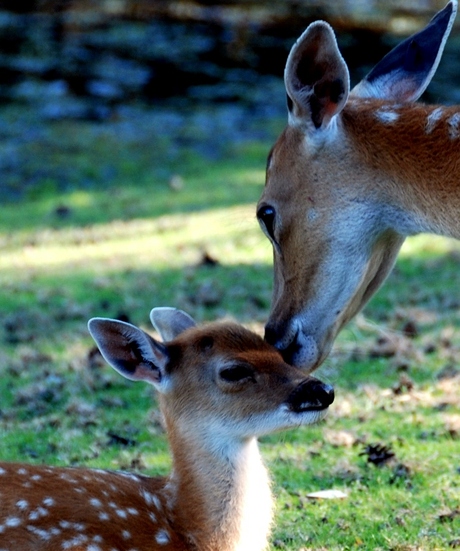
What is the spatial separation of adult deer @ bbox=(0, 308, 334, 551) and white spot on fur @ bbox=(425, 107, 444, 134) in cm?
113

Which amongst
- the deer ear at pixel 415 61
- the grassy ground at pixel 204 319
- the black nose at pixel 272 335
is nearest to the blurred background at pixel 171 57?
the grassy ground at pixel 204 319

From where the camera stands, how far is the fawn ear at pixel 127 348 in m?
4.72

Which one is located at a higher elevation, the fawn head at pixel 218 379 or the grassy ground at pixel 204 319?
the fawn head at pixel 218 379

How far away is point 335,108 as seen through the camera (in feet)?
15.9

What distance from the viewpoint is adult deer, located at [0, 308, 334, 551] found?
14.5ft

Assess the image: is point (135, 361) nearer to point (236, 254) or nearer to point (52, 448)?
point (52, 448)

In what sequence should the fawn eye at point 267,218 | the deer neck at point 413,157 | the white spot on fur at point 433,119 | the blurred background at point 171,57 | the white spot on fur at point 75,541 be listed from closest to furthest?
the white spot on fur at point 75,541, the deer neck at point 413,157, the white spot on fur at point 433,119, the fawn eye at point 267,218, the blurred background at point 171,57

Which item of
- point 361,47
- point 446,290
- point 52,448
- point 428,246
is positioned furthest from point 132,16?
point 52,448

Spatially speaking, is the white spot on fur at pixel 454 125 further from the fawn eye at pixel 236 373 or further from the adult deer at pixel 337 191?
the fawn eye at pixel 236 373

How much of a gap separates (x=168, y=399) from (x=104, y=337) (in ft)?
1.35

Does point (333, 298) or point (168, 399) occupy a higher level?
point (333, 298)

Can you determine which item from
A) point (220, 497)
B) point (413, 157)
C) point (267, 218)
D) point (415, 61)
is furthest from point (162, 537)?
point (415, 61)

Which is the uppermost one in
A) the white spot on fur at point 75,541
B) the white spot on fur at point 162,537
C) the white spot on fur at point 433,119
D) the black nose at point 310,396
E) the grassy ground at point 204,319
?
the white spot on fur at point 433,119

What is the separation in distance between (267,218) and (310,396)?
941mm
